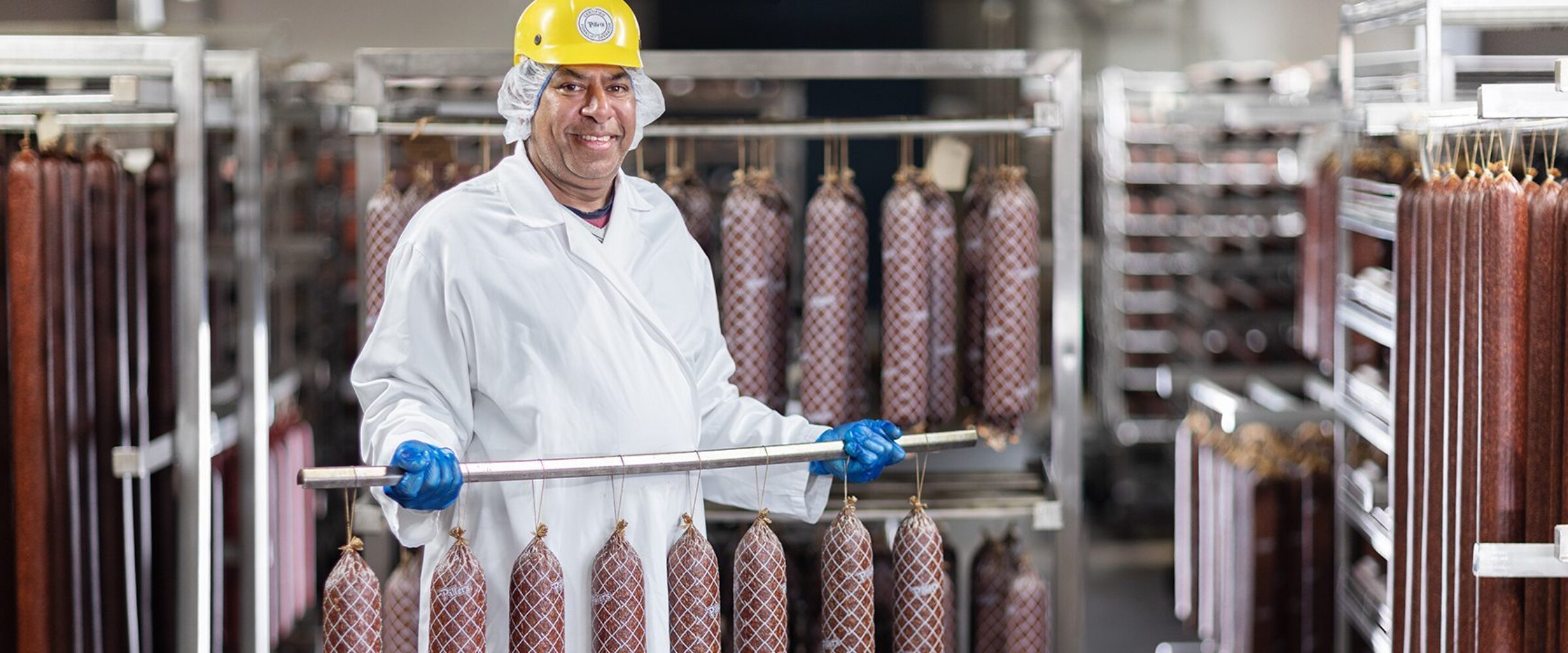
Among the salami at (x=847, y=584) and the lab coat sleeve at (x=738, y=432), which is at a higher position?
the lab coat sleeve at (x=738, y=432)

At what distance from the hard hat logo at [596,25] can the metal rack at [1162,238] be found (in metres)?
5.05

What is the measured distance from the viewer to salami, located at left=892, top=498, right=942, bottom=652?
8.87 feet

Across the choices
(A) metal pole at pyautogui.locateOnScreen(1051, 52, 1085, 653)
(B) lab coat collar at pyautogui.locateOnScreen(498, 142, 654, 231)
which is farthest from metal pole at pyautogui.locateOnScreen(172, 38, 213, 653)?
(A) metal pole at pyautogui.locateOnScreen(1051, 52, 1085, 653)

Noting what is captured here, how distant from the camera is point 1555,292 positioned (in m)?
2.80

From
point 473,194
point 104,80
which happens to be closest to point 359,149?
point 473,194

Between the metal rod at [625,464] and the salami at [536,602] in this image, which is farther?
the salami at [536,602]

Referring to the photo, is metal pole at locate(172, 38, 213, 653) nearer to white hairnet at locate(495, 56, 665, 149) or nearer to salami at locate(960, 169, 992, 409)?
white hairnet at locate(495, 56, 665, 149)

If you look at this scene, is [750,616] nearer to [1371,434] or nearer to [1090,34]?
[1371,434]

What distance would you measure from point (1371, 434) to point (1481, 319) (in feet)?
3.12

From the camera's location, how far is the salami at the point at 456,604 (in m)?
2.38

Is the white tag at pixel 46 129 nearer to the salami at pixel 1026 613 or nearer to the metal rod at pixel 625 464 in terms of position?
the metal rod at pixel 625 464

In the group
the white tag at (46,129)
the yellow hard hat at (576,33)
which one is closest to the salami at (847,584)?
the yellow hard hat at (576,33)

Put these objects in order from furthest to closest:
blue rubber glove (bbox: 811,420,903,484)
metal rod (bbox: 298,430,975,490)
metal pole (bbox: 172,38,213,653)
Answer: metal pole (bbox: 172,38,213,653) < blue rubber glove (bbox: 811,420,903,484) < metal rod (bbox: 298,430,975,490)

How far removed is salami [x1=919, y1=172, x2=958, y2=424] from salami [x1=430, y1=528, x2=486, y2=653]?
1577 millimetres
